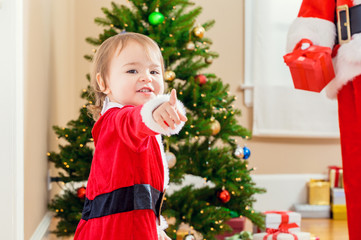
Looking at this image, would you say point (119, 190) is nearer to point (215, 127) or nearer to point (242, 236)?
point (215, 127)

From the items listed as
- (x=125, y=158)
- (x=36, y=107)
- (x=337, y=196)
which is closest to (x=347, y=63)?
(x=125, y=158)

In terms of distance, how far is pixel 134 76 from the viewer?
124 cm

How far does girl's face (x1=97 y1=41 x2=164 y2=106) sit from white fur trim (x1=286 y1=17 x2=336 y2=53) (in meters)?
0.55

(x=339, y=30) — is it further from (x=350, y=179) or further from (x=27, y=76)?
(x=27, y=76)

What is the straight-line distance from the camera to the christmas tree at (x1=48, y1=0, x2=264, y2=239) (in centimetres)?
224

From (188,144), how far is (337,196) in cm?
146

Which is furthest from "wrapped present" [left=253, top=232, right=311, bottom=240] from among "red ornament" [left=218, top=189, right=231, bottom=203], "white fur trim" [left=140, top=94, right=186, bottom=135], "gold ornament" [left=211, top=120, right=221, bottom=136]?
"white fur trim" [left=140, top=94, right=186, bottom=135]

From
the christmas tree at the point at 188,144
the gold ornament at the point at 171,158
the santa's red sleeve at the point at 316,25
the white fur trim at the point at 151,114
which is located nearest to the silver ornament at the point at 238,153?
the christmas tree at the point at 188,144

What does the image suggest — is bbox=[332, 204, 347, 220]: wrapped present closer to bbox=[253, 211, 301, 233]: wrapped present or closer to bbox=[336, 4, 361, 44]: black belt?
bbox=[253, 211, 301, 233]: wrapped present

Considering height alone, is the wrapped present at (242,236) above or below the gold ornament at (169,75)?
below

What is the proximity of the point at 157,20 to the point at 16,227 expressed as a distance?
1.12 meters

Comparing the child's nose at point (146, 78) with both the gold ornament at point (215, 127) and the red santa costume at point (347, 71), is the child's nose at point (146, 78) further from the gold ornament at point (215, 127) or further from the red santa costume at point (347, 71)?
the gold ornament at point (215, 127)

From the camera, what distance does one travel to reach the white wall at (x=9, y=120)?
1584 millimetres

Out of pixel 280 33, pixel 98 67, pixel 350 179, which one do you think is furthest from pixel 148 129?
pixel 280 33
